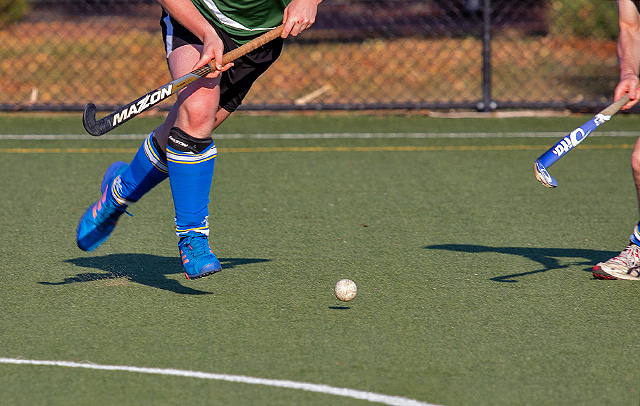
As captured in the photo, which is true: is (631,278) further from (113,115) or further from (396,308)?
(113,115)

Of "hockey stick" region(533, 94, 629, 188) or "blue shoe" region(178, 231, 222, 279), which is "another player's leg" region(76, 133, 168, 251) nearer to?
"blue shoe" region(178, 231, 222, 279)

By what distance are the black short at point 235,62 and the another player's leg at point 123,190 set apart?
1.14ft

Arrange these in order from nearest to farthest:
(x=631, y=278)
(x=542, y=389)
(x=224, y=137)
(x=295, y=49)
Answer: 1. (x=542, y=389)
2. (x=631, y=278)
3. (x=224, y=137)
4. (x=295, y=49)

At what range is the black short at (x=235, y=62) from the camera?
372cm

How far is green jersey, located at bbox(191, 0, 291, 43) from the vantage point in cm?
370

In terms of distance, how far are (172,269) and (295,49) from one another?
785 centimetres

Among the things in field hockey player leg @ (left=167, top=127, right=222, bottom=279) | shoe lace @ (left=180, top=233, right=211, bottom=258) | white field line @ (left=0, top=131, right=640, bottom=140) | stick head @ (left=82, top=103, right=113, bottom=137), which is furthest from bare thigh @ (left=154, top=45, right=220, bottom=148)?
white field line @ (left=0, top=131, right=640, bottom=140)

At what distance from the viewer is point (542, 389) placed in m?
2.77

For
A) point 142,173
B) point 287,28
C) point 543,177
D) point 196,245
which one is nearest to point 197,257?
point 196,245

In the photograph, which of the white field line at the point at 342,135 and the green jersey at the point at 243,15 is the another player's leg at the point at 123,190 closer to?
the green jersey at the point at 243,15

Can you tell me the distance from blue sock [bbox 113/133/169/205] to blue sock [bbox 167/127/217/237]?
0.20 metres

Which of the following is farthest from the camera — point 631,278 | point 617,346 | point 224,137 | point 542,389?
point 224,137

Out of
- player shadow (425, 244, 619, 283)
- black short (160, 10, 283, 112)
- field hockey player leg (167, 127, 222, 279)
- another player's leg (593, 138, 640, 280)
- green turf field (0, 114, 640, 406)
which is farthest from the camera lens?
player shadow (425, 244, 619, 283)

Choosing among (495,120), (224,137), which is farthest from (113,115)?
(495,120)
